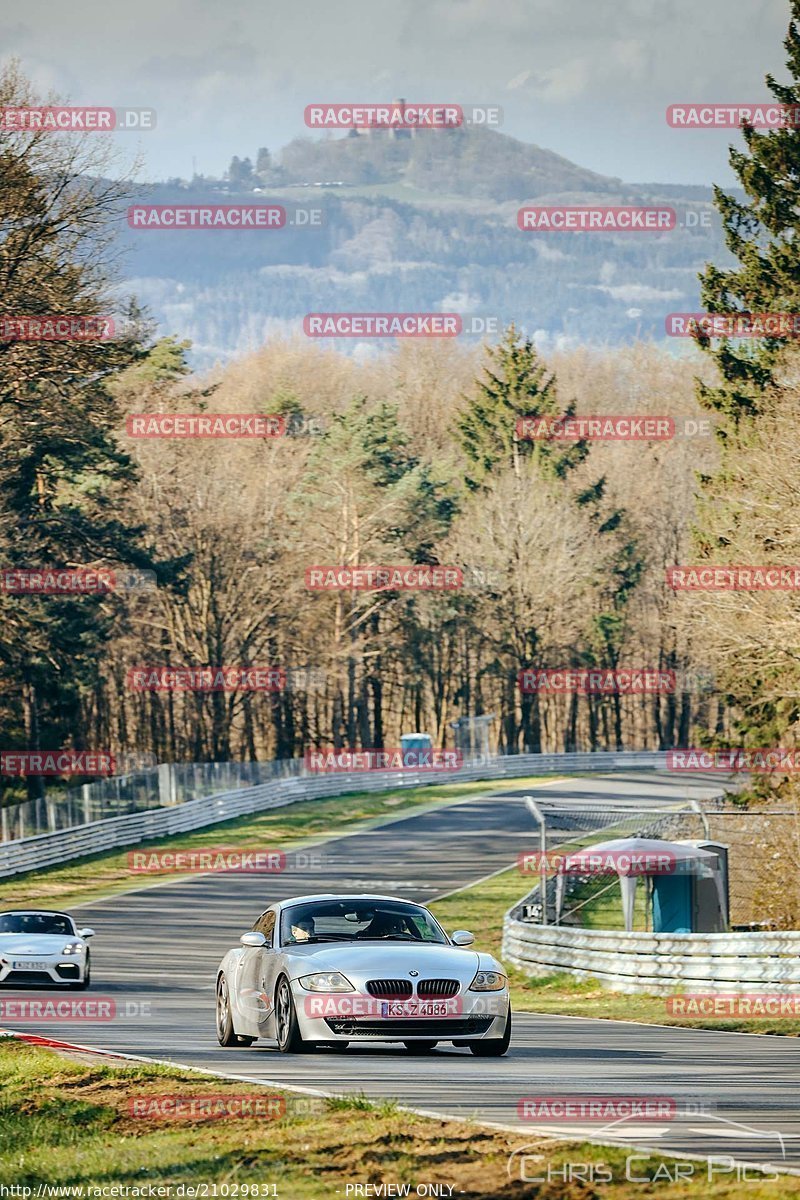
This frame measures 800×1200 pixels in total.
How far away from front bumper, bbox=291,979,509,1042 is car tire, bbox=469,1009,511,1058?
0.32 feet

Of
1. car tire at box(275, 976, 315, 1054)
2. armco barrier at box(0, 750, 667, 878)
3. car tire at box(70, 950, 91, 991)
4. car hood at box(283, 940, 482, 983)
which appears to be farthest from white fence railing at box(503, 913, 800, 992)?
armco barrier at box(0, 750, 667, 878)

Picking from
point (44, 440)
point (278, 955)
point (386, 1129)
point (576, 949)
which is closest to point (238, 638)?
point (44, 440)

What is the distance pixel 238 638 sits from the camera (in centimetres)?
7350

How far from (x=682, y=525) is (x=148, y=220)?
56.6 m

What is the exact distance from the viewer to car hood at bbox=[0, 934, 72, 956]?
25.2 metres

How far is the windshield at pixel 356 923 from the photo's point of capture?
14828mm

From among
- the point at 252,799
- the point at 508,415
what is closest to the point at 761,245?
the point at 252,799

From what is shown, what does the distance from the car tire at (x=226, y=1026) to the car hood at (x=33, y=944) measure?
9.64 metres

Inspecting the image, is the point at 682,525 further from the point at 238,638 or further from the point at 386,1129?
the point at 386,1129

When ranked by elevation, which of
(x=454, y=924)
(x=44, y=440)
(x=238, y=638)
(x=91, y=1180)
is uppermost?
(x=44, y=440)

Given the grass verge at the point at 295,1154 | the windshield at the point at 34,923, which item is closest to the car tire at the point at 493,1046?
the grass verge at the point at 295,1154

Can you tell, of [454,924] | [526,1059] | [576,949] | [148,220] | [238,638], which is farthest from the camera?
[238,638]

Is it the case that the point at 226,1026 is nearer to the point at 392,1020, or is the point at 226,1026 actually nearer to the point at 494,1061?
the point at 392,1020

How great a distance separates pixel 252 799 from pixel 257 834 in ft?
18.3
